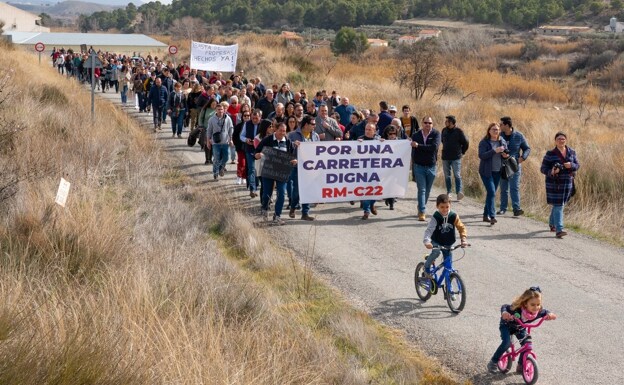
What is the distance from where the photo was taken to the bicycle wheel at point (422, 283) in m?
9.35

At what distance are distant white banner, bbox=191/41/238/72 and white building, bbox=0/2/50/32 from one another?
78633mm

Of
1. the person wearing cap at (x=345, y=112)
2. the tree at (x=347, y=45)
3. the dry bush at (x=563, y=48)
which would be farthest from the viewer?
the dry bush at (x=563, y=48)

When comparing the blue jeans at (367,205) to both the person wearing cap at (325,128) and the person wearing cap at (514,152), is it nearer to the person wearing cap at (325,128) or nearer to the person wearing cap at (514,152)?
the person wearing cap at (325,128)

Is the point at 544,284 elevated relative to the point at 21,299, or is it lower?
lower

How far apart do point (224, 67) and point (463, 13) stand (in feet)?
336

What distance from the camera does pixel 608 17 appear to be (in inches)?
4481

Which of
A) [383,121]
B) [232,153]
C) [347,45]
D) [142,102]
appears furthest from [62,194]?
[347,45]

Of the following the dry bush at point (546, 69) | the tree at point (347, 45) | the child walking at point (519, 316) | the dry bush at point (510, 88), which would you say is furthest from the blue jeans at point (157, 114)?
the tree at point (347, 45)

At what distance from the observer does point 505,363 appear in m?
7.41

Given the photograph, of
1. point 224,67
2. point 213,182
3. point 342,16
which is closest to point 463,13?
point 342,16

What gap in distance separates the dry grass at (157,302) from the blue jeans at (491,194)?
3.72m

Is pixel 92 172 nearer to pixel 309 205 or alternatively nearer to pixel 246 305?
pixel 309 205

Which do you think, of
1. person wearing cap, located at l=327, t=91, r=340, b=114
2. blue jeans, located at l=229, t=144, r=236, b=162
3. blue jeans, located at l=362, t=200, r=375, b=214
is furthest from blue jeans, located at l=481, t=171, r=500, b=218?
blue jeans, located at l=229, t=144, r=236, b=162

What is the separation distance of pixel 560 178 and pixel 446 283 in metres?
4.44
